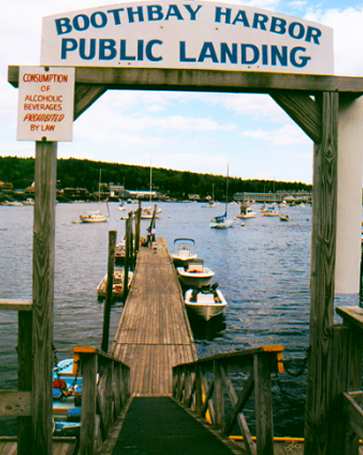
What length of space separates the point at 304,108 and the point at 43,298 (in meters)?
2.52

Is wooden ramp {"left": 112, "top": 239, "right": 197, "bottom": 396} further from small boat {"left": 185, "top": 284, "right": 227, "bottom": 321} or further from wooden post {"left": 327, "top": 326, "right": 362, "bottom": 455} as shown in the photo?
wooden post {"left": 327, "top": 326, "right": 362, "bottom": 455}

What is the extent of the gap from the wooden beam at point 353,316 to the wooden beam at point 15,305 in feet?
7.67

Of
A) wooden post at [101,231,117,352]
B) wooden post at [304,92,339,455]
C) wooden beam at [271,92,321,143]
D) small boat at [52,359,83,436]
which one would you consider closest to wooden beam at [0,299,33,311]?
wooden post at [304,92,339,455]

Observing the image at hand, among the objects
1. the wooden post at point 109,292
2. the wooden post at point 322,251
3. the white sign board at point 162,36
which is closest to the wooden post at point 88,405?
the wooden post at point 322,251

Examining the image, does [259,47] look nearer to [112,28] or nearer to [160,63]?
[160,63]

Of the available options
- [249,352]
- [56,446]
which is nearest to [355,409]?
[249,352]

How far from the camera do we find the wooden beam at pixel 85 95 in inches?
145

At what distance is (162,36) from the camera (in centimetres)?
370

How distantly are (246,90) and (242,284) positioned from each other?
33.0 metres

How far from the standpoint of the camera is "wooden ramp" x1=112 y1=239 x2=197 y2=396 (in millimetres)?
10922

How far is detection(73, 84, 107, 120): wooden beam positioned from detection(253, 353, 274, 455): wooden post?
2329 millimetres

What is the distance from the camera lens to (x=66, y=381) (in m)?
11.7

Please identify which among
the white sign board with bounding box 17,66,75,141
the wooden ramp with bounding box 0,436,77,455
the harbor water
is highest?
the white sign board with bounding box 17,66,75,141

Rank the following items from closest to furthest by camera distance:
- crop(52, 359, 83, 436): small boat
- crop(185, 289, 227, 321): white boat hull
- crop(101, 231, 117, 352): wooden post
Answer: crop(52, 359, 83, 436): small boat, crop(101, 231, 117, 352): wooden post, crop(185, 289, 227, 321): white boat hull
